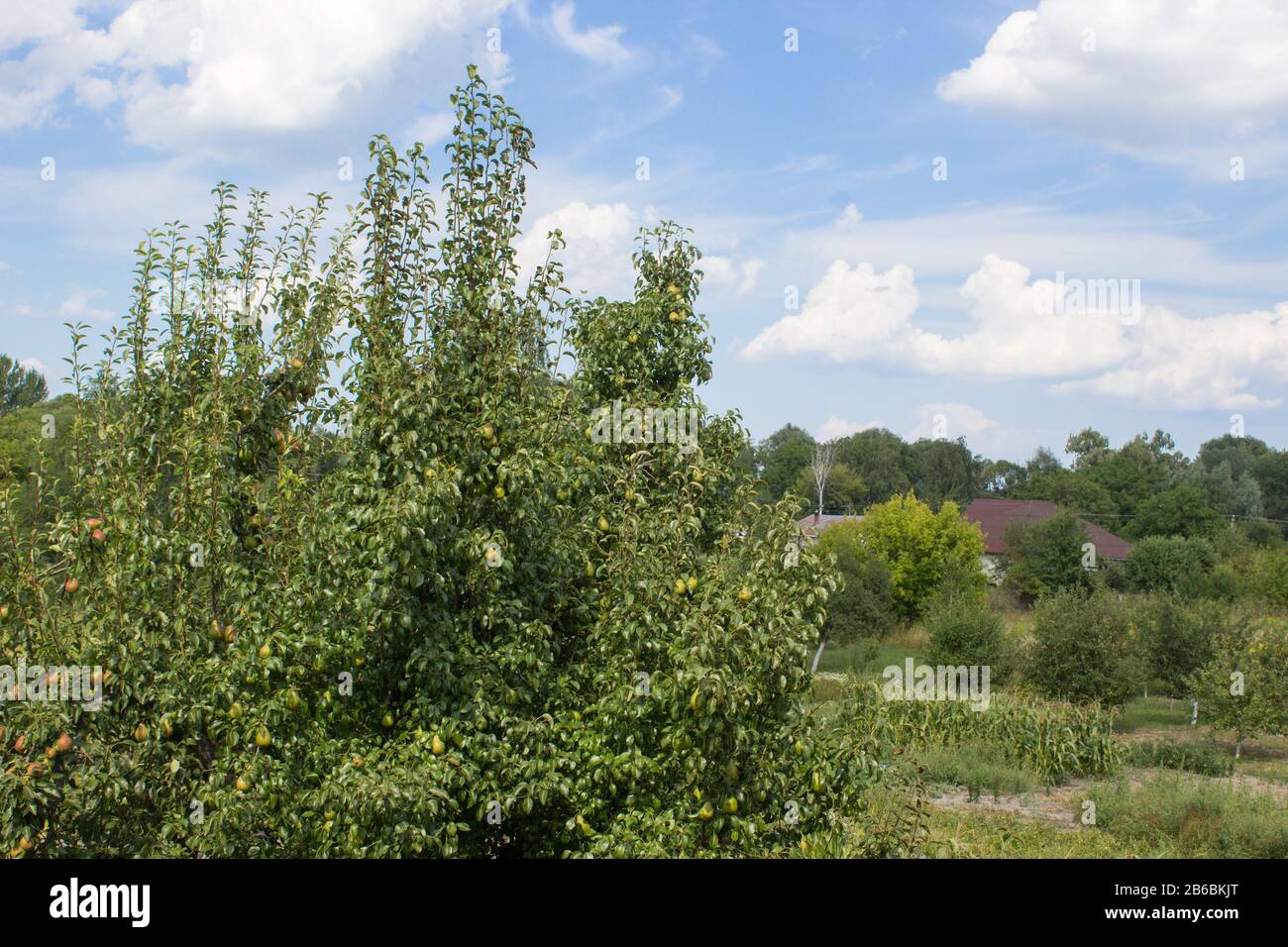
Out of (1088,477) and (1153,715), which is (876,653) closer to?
(1153,715)

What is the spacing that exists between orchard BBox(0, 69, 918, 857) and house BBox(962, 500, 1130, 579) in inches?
1900

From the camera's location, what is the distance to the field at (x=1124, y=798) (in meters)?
12.2

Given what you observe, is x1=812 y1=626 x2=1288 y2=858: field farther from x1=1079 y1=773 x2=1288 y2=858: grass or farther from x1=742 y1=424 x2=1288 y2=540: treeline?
x1=742 y1=424 x2=1288 y2=540: treeline

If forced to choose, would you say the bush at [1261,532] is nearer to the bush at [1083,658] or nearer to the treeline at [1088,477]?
the treeline at [1088,477]

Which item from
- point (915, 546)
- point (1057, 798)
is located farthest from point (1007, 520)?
point (1057, 798)

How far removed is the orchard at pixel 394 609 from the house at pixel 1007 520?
48.3 metres

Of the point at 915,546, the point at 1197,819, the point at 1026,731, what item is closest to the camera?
the point at 1197,819

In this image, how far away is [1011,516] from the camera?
5838cm

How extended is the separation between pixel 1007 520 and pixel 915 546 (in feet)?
82.0

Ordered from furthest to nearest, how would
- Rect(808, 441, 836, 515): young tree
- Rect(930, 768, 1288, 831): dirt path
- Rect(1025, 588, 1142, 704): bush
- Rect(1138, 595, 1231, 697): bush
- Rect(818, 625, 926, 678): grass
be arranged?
Rect(808, 441, 836, 515): young tree, Rect(818, 625, 926, 678): grass, Rect(1138, 595, 1231, 697): bush, Rect(1025, 588, 1142, 704): bush, Rect(930, 768, 1288, 831): dirt path

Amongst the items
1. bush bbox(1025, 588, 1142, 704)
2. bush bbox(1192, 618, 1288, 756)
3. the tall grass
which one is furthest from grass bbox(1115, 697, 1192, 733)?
the tall grass

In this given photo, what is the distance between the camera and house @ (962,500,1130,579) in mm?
55963

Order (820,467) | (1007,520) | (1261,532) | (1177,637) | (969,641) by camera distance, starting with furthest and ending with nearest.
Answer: (1261,532), (820,467), (1007,520), (1177,637), (969,641)
